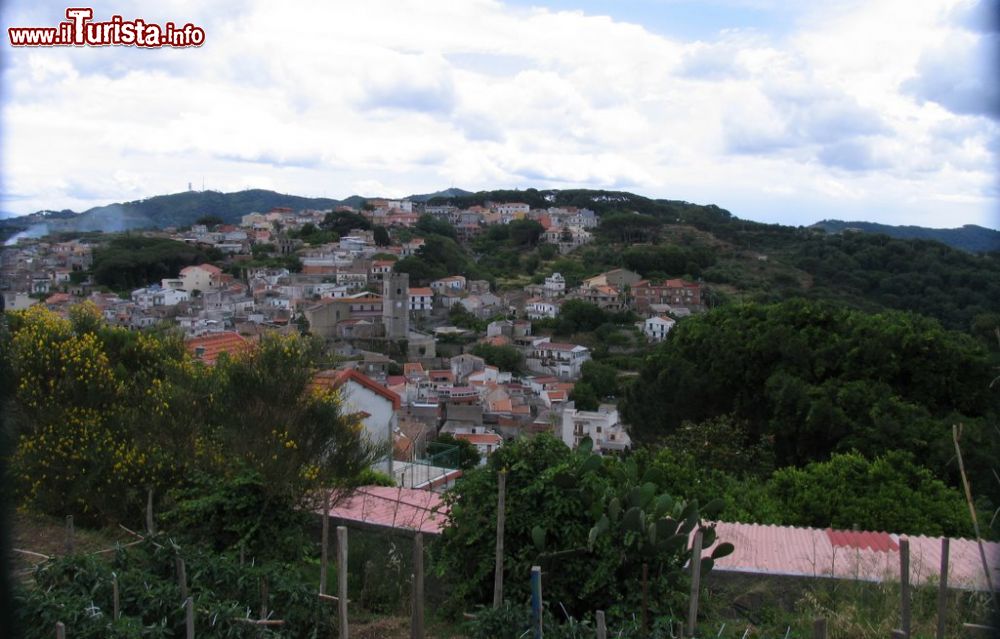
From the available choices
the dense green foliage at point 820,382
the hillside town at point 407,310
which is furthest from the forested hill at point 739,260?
the dense green foliage at point 820,382

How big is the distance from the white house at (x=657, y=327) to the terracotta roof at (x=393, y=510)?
33.7 m

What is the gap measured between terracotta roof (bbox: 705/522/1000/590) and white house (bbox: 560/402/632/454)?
1474 cm

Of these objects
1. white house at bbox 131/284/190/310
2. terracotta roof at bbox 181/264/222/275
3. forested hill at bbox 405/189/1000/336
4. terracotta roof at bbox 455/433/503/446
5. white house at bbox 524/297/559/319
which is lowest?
terracotta roof at bbox 455/433/503/446

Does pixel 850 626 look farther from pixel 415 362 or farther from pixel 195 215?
pixel 195 215

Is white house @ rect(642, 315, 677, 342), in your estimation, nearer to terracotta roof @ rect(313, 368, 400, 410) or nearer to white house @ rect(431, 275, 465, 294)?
white house @ rect(431, 275, 465, 294)

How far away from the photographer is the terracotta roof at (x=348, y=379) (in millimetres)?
5415

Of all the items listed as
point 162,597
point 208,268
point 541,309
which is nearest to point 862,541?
point 162,597

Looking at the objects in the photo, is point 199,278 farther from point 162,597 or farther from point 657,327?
point 162,597

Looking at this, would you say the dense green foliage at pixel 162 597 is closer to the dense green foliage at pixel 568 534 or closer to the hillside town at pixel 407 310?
the dense green foliage at pixel 568 534

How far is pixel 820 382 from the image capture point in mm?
9539

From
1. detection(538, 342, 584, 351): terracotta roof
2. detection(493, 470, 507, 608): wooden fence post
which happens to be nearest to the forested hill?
detection(538, 342, 584, 351): terracotta roof

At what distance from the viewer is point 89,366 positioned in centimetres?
544

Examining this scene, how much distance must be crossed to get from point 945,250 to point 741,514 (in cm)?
3241

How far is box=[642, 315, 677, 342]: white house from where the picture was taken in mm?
38438
